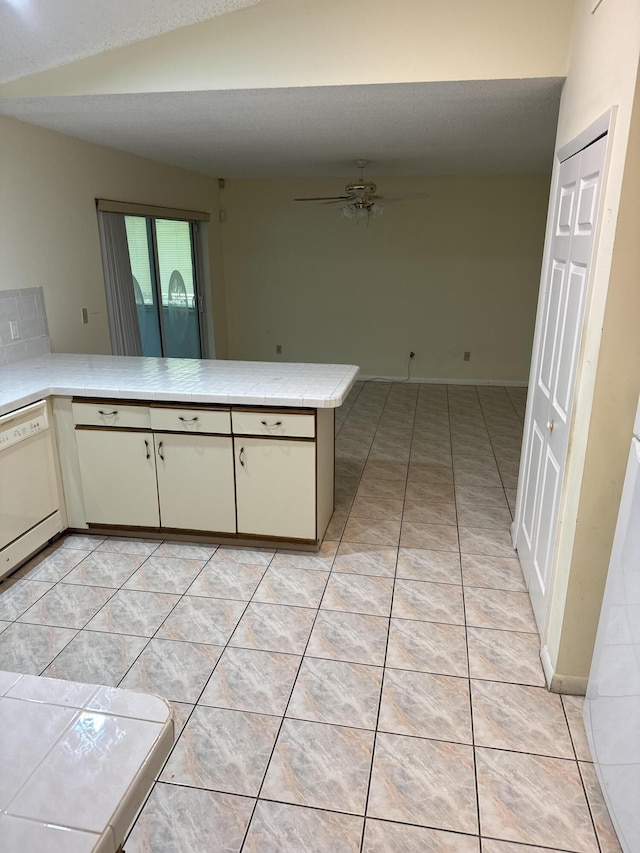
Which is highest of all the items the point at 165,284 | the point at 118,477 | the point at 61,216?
the point at 61,216

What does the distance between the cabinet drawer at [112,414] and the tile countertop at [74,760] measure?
6.79 ft

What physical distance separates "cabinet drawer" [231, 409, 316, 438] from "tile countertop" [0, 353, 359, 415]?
0.24ft

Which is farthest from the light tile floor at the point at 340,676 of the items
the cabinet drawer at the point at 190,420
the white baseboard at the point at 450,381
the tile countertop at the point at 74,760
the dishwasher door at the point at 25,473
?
the white baseboard at the point at 450,381

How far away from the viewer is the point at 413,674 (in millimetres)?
2215

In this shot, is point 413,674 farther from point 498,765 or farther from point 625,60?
point 625,60

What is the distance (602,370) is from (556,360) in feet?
2.00

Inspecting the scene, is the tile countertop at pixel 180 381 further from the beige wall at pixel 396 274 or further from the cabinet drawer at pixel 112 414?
the beige wall at pixel 396 274

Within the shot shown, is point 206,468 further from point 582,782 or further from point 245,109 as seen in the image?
point 582,782

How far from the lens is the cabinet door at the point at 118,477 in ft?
9.98

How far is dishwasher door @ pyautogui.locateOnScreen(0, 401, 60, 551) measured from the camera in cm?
271

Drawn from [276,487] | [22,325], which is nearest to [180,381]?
[276,487]

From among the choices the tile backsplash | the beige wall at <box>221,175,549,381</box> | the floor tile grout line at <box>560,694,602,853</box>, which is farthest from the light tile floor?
the beige wall at <box>221,175,549,381</box>

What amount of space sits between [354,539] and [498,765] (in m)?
1.51

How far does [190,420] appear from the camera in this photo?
9.59ft
